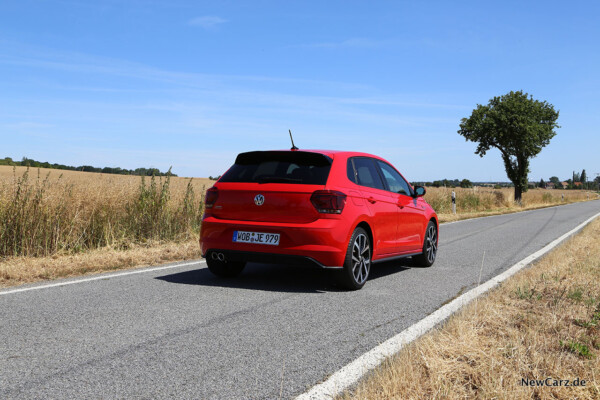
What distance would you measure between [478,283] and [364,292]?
1.53 meters

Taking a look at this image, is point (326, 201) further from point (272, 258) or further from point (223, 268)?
point (223, 268)

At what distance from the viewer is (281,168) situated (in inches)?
253

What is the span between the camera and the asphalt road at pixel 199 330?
3252 millimetres

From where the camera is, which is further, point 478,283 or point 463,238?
point 463,238

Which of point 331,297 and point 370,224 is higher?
point 370,224

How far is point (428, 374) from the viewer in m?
3.28

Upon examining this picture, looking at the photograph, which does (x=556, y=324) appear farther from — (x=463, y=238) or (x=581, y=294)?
(x=463, y=238)

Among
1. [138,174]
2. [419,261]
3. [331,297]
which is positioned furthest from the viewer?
[138,174]

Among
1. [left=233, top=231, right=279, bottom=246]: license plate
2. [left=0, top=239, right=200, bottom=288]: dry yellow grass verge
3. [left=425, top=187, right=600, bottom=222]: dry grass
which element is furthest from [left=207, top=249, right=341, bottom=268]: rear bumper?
[left=425, top=187, right=600, bottom=222]: dry grass

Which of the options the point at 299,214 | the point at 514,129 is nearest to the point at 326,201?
the point at 299,214

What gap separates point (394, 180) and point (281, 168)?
2.29m

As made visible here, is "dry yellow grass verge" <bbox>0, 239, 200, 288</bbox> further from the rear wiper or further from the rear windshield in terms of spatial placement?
the rear wiper

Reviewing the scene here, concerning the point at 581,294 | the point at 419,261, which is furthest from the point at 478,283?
the point at 419,261

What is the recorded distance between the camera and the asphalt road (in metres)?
3.25
